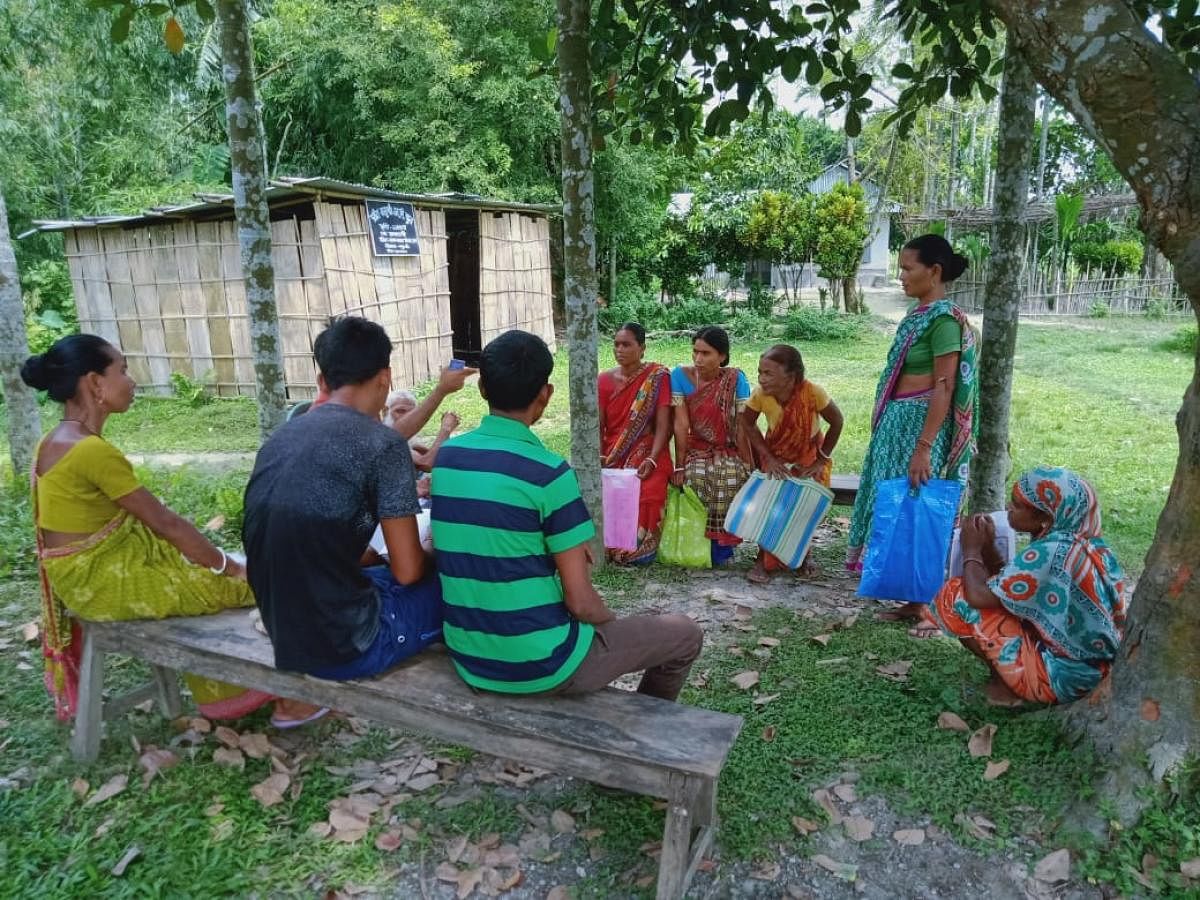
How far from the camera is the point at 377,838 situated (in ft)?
8.76

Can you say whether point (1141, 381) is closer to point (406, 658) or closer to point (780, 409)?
point (780, 409)

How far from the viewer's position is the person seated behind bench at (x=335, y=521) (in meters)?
2.37

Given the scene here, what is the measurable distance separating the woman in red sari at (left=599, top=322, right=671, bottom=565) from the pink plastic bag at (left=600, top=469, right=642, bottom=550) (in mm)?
84

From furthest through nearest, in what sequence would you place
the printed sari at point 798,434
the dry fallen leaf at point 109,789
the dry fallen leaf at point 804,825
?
the printed sari at point 798,434 → the dry fallen leaf at point 109,789 → the dry fallen leaf at point 804,825

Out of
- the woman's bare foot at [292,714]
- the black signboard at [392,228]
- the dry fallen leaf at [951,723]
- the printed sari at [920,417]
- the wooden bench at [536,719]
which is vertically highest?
the black signboard at [392,228]

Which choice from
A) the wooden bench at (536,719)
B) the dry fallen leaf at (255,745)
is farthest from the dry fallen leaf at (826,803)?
the dry fallen leaf at (255,745)

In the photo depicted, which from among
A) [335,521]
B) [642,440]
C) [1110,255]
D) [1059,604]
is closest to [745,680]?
[1059,604]

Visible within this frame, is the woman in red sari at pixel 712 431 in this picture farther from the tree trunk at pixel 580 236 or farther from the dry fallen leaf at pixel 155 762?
the dry fallen leaf at pixel 155 762

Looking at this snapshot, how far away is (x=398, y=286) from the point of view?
12289 mm

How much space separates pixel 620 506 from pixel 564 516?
2.66 metres

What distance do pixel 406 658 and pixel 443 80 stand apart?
1449 cm

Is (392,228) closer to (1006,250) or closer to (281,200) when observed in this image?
(281,200)

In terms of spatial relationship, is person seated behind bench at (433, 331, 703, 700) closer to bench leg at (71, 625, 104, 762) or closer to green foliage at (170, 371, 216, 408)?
bench leg at (71, 625, 104, 762)

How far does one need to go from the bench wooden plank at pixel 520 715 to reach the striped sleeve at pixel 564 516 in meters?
0.51
